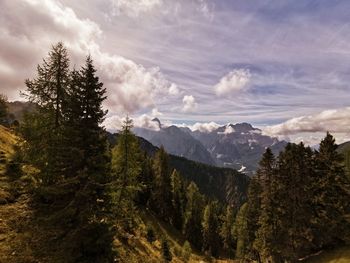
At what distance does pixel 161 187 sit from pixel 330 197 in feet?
146

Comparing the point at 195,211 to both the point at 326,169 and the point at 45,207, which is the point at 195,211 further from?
the point at 45,207

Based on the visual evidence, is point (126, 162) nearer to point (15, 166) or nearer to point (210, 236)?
point (15, 166)

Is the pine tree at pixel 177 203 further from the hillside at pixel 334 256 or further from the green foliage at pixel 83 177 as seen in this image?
the green foliage at pixel 83 177

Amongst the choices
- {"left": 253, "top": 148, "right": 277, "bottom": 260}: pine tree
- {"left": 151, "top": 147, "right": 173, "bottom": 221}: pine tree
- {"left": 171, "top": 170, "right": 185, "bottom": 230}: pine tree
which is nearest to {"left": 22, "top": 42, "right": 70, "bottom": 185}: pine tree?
{"left": 253, "top": 148, "right": 277, "bottom": 260}: pine tree

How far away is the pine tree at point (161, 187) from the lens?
77.7 metres

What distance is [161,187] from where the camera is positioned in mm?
77938

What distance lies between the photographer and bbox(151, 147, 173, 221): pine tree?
77688mm

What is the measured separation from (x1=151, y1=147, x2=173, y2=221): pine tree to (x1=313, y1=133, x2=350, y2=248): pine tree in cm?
4200

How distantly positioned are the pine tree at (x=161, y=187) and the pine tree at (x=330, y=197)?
138 ft

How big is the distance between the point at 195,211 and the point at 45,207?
69.9m

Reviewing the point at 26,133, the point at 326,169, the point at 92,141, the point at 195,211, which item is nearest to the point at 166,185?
the point at 195,211

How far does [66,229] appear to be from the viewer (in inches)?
781

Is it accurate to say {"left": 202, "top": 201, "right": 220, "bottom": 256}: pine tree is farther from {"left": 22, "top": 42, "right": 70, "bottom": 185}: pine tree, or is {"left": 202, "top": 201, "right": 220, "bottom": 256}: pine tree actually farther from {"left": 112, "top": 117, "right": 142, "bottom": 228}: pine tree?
{"left": 22, "top": 42, "right": 70, "bottom": 185}: pine tree

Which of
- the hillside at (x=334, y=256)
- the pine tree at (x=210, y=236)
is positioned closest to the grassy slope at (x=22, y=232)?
the hillside at (x=334, y=256)
